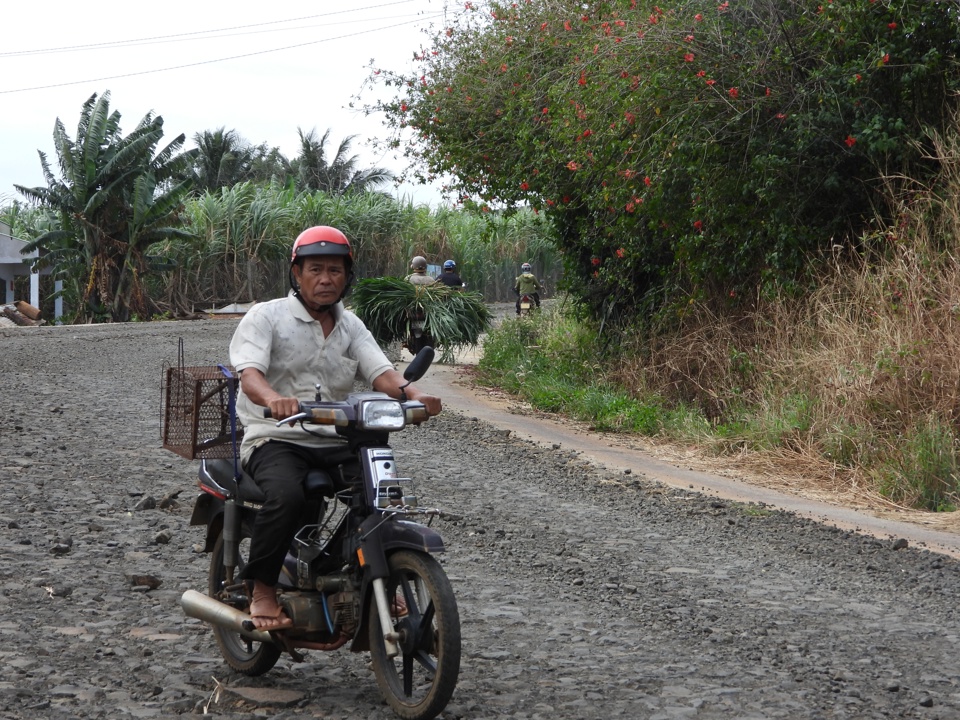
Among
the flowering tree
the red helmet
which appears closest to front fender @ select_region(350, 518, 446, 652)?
the red helmet

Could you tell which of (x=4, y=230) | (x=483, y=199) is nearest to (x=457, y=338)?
(x=483, y=199)

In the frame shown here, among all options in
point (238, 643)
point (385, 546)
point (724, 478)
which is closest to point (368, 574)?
point (385, 546)

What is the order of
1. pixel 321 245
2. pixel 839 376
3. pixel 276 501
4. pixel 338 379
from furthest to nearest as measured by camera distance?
1. pixel 839 376
2. pixel 338 379
3. pixel 321 245
4. pixel 276 501

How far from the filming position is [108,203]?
3897 centimetres

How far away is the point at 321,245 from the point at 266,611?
4.70ft

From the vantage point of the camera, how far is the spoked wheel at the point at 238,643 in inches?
193

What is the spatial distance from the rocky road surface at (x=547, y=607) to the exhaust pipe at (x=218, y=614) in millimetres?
240

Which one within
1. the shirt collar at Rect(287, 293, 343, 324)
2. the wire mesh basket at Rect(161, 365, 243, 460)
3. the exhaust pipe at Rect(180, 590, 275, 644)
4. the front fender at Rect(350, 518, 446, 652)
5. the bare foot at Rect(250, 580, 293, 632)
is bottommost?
the exhaust pipe at Rect(180, 590, 275, 644)

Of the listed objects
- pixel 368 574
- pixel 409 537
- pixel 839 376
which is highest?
pixel 839 376

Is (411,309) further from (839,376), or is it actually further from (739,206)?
(839,376)

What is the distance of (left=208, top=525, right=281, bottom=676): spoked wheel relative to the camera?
16.0ft

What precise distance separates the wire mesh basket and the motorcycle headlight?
2.53ft

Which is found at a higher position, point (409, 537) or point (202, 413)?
point (202, 413)

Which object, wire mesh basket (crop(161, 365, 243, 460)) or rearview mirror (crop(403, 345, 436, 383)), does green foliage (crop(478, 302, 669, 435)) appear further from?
rearview mirror (crop(403, 345, 436, 383))
